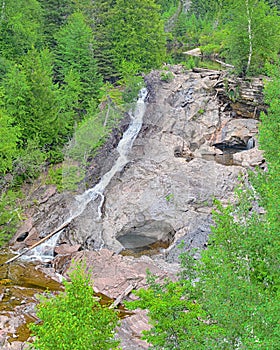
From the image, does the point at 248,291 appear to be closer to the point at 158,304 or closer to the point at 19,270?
the point at 158,304

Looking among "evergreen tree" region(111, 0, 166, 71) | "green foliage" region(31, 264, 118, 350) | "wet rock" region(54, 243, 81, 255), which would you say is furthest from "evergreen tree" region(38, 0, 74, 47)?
"green foliage" region(31, 264, 118, 350)

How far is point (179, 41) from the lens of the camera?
5903cm

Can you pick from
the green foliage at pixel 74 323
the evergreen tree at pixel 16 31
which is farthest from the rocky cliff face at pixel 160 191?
the evergreen tree at pixel 16 31

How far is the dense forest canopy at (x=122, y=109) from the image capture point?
9344mm

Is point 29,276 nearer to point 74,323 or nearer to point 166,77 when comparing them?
point 74,323

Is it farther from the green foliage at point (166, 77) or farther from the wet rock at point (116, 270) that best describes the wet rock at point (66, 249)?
the green foliage at point (166, 77)

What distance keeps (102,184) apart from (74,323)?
51.4 feet

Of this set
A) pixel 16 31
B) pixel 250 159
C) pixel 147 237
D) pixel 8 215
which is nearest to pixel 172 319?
pixel 147 237

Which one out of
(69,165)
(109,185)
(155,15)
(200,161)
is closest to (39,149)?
(69,165)

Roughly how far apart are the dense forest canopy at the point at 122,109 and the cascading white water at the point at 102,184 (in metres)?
1.16

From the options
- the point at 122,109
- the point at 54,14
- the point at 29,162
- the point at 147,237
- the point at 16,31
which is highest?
the point at 54,14

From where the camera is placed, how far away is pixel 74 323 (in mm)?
9219

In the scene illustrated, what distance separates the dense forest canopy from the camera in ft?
30.7

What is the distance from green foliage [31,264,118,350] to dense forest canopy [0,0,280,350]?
3.88ft
